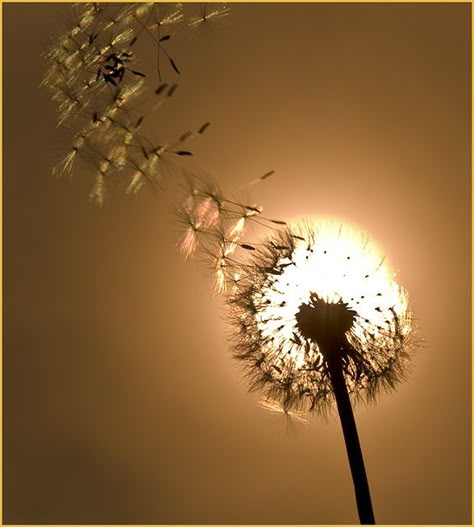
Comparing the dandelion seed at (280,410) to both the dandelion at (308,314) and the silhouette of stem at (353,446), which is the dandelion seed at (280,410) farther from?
the silhouette of stem at (353,446)

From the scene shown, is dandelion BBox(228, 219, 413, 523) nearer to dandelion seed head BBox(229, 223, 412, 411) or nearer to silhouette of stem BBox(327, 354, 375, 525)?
dandelion seed head BBox(229, 223, 412, 411)

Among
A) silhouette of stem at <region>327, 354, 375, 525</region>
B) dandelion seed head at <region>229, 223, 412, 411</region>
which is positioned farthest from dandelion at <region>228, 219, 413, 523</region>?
silhouette of stem at <region>327, 354, 375, 525</region>

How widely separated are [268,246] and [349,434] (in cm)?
270

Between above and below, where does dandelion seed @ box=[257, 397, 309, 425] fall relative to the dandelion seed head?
below

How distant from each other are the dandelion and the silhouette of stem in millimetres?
546

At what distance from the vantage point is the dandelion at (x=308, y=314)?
28.6 feet

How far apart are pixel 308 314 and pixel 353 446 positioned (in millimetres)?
1625

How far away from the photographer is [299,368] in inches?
354

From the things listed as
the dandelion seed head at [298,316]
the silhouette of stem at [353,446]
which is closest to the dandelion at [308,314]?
the dandelion seed head at [298,316]

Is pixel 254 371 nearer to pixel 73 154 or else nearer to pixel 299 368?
pixel 299 368

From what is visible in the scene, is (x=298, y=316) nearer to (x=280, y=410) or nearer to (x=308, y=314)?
(x=308, y=314)

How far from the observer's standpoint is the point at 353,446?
24.9 feet

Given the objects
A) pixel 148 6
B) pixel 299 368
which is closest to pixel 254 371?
pixel 299 368

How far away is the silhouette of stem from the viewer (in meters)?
7.29
